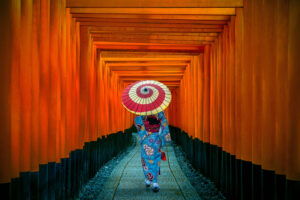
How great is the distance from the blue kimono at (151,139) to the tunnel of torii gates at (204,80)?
1188 millimetres

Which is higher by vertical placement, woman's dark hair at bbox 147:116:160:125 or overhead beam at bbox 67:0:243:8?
overhead beam at bbox 67:0:243:8

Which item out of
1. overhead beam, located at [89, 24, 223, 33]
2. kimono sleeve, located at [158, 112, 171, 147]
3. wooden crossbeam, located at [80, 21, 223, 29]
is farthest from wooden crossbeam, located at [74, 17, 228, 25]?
kimono sleeve, located at [158, 112, 171, 147]

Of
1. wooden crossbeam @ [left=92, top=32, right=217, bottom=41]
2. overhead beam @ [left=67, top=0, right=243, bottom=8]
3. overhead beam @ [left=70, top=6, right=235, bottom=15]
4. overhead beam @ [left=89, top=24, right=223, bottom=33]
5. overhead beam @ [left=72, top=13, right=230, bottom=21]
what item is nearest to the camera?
overhead beam @ [left=67, top=0, right=243, bottom=8]

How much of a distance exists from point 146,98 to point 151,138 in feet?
2.98

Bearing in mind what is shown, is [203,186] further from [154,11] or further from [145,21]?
[154,11]

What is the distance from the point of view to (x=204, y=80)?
817cm

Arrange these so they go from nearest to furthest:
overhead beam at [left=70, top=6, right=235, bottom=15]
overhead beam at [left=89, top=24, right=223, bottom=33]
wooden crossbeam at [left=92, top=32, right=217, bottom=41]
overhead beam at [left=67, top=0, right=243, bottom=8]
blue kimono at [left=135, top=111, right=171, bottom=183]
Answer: overhead beam at [left=67, top=0, right=243, bottom=8]
overhead beam at [left=70, top=6, right=235, bottom=15]
blue kimono at [left=135, top=111, right=171, bottom=183]
overhead beam at [left=89, top=24, right=223, bottom=33]
wooden crossbeam at [left=92, top=32, right=217, bottom=41]

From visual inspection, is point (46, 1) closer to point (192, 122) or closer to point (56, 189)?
point (56, 189)

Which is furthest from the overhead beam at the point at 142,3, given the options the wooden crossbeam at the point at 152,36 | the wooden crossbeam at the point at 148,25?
the wooden crossbeam at the point at 152,36

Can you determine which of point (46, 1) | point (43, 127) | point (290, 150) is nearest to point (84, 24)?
point (46, 1)

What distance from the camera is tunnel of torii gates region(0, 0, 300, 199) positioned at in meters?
3.17

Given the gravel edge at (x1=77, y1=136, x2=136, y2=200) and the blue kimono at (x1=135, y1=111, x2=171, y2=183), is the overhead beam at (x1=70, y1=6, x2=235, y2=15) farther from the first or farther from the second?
the gravel edge at (x1=77, y1=136, x2=136, y2=200)

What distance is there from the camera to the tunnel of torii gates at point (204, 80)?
3.17m

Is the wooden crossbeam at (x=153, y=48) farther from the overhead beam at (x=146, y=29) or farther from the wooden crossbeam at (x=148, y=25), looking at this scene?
the wooden crossbeam at (x=148, y=25)
